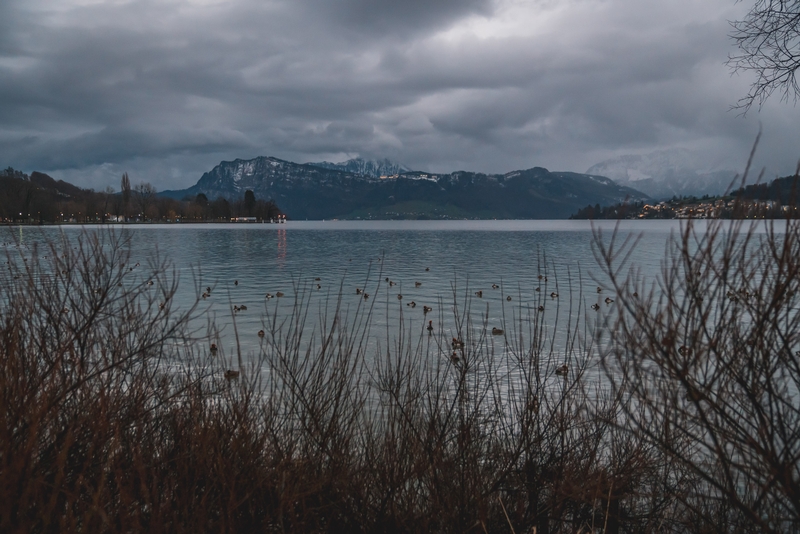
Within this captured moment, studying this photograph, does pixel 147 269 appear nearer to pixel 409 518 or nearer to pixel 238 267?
pixel 238 267

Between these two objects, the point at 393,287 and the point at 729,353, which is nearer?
the point at 729,353

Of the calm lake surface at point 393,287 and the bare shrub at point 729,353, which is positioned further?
the calm lake surface at point 393,287

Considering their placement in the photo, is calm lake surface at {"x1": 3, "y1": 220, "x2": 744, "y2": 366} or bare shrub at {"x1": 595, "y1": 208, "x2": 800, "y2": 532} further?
calm lake surface at {"x1": 3, "y1": 220, "x2": 744, "y2": 366}

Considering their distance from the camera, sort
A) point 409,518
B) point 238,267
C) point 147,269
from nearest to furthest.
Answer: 1. point 409,518
2. point 147,269
3. point 238,267

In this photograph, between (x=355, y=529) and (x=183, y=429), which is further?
(x=183, y=429)

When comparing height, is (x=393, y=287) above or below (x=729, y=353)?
below

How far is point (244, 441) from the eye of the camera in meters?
5.22

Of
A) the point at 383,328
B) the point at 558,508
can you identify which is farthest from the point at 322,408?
the point at 383,328

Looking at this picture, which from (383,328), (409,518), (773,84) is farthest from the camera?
(383,328)

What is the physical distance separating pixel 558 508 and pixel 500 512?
636 millimetres

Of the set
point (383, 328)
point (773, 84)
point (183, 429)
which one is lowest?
point (383, 328)

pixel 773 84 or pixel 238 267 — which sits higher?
pixel 773 84

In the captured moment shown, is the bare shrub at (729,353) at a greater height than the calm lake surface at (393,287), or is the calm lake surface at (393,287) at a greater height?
the bare shrub at (729,353)

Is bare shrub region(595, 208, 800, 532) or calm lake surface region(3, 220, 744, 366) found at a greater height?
bare shrub region(595, 208, 800, 532)
